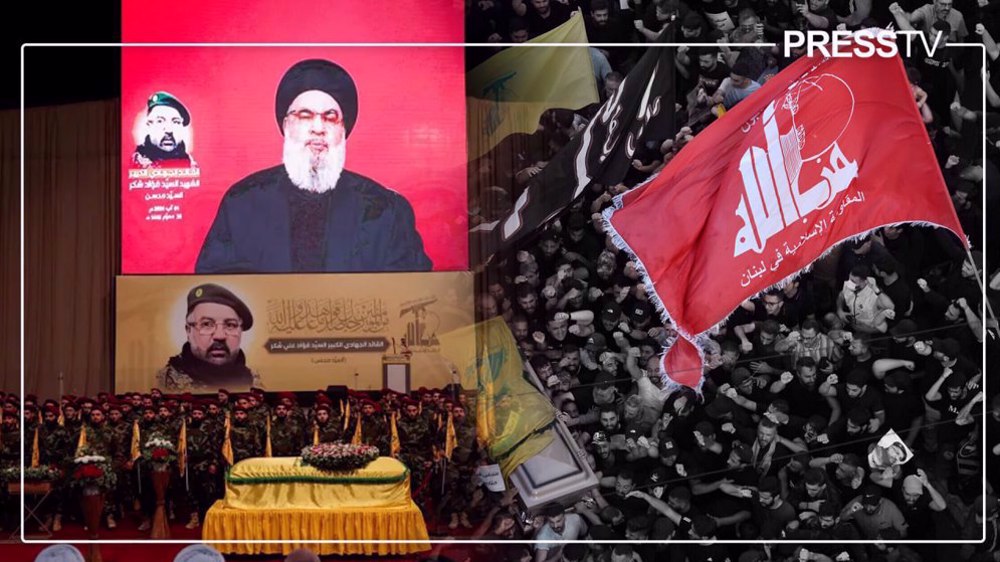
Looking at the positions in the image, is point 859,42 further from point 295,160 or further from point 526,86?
point 295,160

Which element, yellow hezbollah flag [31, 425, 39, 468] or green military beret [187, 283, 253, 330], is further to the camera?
green military beret [187, 283, 253, 330]

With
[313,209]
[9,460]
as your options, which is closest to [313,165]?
[313,209]

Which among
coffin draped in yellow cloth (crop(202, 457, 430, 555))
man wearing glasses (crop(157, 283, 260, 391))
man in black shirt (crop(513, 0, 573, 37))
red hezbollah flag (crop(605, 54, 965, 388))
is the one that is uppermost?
man in black shirt (crop(513, 0, 573, 37))

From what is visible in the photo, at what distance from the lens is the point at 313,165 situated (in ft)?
22.0

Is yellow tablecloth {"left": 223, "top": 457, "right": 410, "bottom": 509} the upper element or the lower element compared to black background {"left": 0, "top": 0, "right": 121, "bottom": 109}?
lower

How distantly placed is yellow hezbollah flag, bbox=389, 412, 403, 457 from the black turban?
153 centimetres

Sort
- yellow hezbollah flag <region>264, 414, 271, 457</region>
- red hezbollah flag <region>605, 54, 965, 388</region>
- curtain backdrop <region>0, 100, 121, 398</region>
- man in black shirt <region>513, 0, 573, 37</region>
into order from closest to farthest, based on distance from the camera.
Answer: red hezbollah flag <region>605, 54, 965, 388</region>, yellow hezbollah flag <region>264, 414, 271, 457</region>, curtain backdrop <region>0, 100, 121, 398</region>, man in black shirt <region>513, 0, 573, 37</region>

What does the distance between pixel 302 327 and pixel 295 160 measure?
0.89 m

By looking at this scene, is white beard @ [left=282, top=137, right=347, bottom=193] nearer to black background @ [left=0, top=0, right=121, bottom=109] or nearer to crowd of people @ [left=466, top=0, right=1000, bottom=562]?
crowd of people @ [left=466, top=0, right=1000, bottom=562]

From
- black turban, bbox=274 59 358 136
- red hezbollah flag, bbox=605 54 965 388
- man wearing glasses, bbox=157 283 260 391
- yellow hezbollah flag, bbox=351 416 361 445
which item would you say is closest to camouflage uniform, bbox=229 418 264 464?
man wearing glasses, bbox=157 283 260 391

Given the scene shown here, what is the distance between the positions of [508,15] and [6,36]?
269 cm

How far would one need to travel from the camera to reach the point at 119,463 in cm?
653

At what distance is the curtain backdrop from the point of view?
6645 millimetres

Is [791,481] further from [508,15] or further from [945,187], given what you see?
[508,15]
